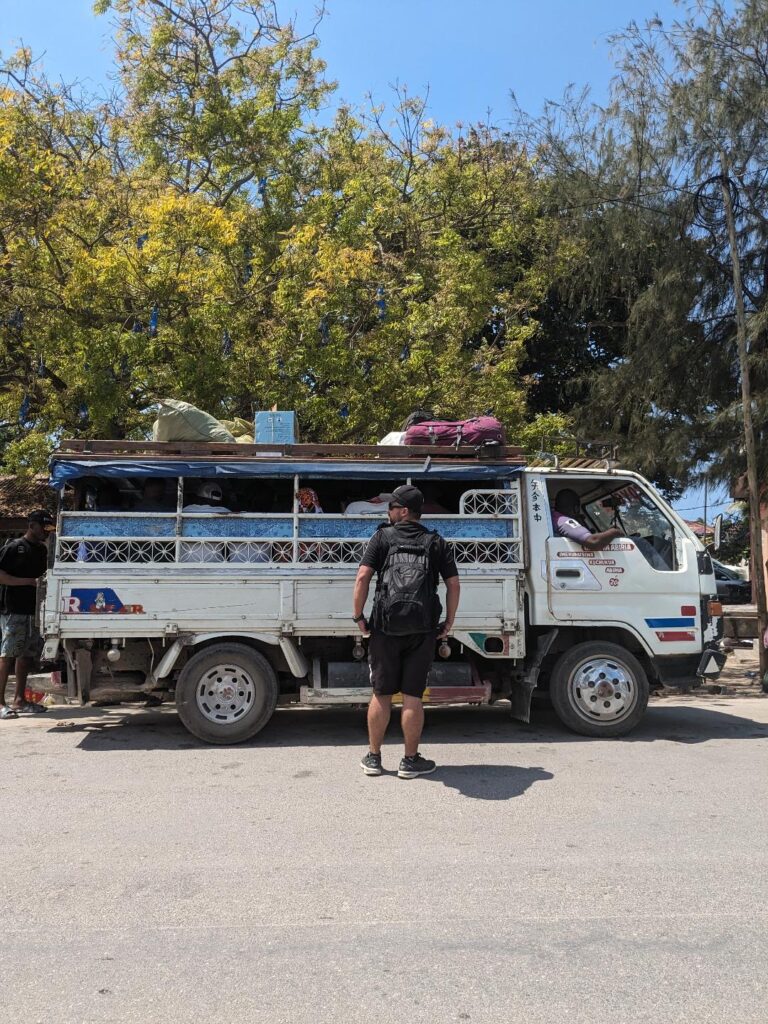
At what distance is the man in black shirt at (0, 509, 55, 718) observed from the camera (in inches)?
317

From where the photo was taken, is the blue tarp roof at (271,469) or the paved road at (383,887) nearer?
the paved road at (383,887)

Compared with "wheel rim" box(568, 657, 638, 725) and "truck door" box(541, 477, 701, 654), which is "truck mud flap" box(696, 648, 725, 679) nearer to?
"truck door" box(541, 477, 701, 654)

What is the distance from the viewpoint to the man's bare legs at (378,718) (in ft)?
18.9

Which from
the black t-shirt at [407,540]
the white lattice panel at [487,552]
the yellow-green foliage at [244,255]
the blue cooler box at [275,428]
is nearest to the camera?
the black t-shirt at [407,540]

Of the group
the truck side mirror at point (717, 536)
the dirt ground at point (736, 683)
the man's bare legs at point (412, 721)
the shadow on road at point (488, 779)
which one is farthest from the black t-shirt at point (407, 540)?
the dirt ground at point (736, 683)

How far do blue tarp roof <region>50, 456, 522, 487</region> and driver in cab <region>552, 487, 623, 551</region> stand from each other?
1.97ft

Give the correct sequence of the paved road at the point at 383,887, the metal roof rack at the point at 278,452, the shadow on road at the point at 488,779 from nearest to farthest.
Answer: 1. the paved road at the point at 383,887
2. the shadow on road at the point at 488,779
3. the metal roof rack at the point at 278,452

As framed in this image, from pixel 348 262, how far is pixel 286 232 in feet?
5.08

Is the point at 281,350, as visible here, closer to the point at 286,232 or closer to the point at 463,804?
the point at 286,232

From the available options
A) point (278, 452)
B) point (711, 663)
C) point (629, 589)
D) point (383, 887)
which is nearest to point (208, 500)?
point (278, 452)

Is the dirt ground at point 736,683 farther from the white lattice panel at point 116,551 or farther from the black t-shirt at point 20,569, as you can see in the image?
the black t-shirt at point 20,569

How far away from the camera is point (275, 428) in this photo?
7.69 m

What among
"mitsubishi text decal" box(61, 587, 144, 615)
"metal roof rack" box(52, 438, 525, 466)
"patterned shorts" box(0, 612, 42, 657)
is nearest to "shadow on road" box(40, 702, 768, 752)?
"patterned shorts" box(0, 612, 42, 657)

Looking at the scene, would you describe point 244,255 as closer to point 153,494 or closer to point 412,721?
point 153,494
